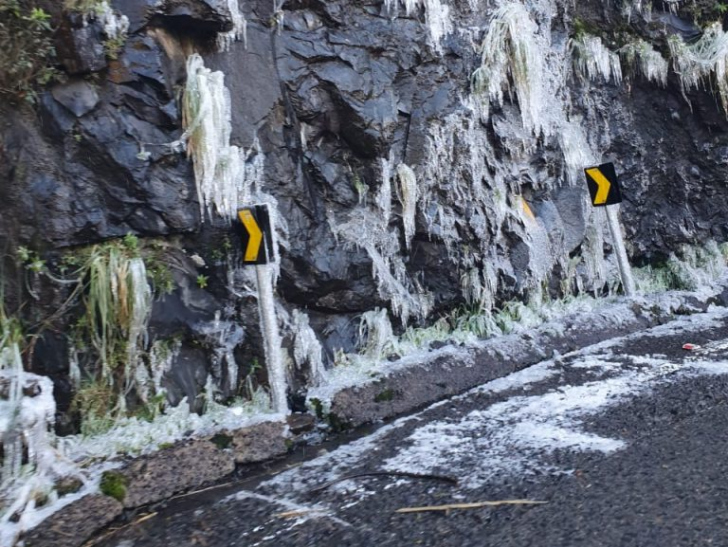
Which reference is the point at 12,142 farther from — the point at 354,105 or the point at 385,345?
the point at 385,345

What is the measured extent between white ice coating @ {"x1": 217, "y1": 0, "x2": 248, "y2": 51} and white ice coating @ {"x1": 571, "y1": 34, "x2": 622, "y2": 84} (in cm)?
443

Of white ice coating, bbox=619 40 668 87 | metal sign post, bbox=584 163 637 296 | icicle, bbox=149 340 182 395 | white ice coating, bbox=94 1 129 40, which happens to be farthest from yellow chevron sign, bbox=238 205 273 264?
white ice coating, bbox=619 40 668 87

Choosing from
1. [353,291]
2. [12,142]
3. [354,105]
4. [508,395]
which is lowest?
[508,395]

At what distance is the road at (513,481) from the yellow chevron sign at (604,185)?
218 centimetres

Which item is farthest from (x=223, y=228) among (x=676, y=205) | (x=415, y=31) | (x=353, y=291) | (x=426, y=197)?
(x=676, y=205)

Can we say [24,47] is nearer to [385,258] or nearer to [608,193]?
[385,258]

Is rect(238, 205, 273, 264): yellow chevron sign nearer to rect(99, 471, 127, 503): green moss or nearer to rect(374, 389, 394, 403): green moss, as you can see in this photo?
rect(374, 389, 394, 403): green moss

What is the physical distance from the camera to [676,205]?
771 centimetres

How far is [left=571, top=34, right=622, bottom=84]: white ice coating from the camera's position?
7195 millimetres

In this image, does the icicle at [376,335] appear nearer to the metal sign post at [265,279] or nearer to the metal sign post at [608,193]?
the metal sign post at [265,279]

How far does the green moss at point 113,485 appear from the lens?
2869mm

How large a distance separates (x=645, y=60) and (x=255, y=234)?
232 inches

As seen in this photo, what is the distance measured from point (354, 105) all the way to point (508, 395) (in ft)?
9.02

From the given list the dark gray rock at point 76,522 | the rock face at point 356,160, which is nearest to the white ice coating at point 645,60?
the rock face at point 356,160
